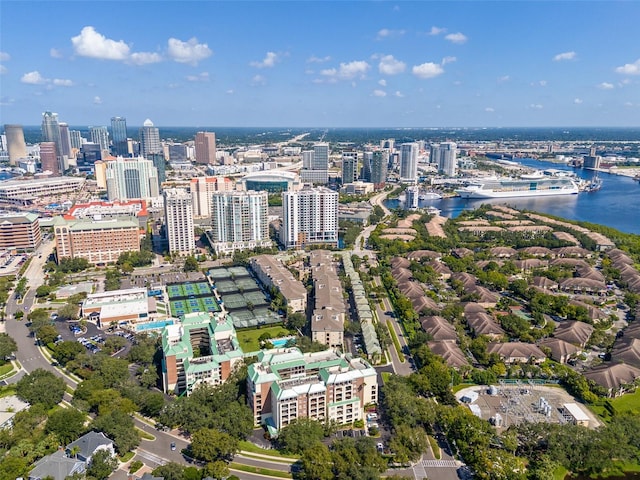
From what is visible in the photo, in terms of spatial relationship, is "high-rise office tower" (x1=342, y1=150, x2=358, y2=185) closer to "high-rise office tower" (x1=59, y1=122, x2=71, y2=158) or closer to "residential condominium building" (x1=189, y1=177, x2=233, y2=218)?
"residential condominium building" (x1=189, y1=177, x2=233, y2=218)

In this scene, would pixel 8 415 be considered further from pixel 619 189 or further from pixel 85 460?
pixel 619 189

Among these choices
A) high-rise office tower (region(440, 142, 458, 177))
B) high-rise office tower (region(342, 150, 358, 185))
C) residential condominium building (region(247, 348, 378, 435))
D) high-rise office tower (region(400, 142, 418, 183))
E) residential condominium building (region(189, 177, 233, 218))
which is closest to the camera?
residential condominium building (region(247, 348, 378, 435))

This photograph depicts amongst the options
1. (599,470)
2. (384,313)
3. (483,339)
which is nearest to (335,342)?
(384,313)

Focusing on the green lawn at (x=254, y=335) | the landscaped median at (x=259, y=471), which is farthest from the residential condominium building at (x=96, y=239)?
the landscaped median at (x=259, y=471)

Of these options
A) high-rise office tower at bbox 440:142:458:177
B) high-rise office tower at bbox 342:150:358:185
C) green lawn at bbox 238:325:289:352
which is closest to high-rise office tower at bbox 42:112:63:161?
high-rise office tower at bbox 342:150:358:185

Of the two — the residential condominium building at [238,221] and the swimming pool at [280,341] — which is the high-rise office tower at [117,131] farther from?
the swimming pool at [280,341]

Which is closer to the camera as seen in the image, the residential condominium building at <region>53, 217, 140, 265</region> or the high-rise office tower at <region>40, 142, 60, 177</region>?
the residential condominium building at <region>53, 217, 140, 265</region>

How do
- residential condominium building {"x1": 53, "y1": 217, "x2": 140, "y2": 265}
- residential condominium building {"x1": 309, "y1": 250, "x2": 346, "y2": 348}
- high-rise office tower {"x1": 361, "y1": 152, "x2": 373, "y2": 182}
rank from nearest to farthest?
1. residential condominium building {"x1": 309, "y1": 250, "x2": 346, "y2": 348}
2. residential condominium building {"x1": 53, "y1": 217, "x2": 140, "y2": 265}
3. high-rise office tower {"x1": 361, "y1": 152, "x2": 373, "y2": 182}
